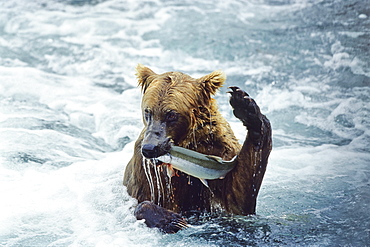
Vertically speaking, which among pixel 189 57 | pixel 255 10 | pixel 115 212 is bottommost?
pixel 115 212

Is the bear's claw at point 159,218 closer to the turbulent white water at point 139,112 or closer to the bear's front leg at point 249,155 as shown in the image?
the turbulent white water at point 139,112

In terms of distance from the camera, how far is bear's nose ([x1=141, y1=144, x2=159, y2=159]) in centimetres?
418

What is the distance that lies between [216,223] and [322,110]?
4.14m

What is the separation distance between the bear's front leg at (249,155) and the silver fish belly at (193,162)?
0.78 feet

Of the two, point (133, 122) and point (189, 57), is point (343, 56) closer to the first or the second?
point (189, 57)

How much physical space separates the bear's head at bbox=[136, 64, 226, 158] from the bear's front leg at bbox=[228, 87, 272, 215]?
0.37 m

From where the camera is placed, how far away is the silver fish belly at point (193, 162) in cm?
433

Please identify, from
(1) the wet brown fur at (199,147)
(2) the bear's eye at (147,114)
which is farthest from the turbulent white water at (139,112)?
(2) the bear's eye at (147,114)

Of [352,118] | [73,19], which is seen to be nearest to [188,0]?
[73,19]

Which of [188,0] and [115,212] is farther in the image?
[188,0]

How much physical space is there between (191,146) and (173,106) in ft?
1.34

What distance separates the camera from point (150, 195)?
16.2ft

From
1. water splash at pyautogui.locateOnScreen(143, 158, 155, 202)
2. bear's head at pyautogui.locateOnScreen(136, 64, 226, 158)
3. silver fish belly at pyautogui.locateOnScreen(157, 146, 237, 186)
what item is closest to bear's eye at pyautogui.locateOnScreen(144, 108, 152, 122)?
bear's head at pyautogui.locateOnScreen(136, 64, 226, 158)

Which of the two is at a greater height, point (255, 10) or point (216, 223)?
point (255, 10)
